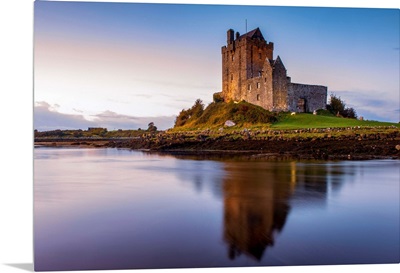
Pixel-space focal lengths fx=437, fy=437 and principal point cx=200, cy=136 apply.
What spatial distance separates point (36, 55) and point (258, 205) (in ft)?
13.0

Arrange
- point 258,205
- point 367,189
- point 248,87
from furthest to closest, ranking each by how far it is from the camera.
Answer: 1. point 248,87
2. point 367,189
3. point 258,205

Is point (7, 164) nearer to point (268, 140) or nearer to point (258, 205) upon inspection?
point (258, 205)

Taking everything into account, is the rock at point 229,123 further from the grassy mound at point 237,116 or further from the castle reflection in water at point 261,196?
the castle reflection in water at point 261,196

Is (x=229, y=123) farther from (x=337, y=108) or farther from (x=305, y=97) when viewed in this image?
(x=337, y=108)

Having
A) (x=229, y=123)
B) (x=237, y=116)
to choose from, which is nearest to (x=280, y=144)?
(x=229, y=123)

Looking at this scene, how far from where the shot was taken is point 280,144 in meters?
17.5

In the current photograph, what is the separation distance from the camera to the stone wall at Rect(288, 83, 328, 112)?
26.4m

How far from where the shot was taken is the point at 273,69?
84.1 ft

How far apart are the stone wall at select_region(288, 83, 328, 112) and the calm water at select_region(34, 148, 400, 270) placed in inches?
634

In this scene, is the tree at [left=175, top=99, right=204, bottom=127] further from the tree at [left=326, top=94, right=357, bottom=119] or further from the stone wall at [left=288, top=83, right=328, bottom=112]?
the tree at [left=326, top=94, right=357, bottom=119]

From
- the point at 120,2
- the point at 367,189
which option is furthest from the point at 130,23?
the point at 367,189

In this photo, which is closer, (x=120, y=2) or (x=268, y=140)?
(x=120, y=2)

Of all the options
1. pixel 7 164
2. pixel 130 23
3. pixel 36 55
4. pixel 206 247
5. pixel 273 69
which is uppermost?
pixel 273 69

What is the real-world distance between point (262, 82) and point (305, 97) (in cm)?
294
